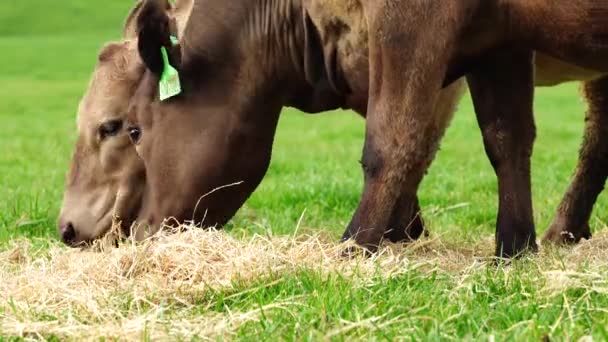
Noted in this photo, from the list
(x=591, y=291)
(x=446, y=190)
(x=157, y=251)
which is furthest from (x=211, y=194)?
(x=446, y=190)

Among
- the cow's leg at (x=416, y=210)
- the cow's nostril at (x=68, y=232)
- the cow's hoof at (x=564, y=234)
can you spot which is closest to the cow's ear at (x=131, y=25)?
the cow's nostril at (x=68, y=232)

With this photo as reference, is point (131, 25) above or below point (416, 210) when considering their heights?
above

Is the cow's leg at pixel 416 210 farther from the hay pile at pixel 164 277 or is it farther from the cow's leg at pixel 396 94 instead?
the cow's leg at pixel 396 94

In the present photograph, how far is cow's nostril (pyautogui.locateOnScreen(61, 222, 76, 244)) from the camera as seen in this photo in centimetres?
625

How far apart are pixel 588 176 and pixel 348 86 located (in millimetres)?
2149

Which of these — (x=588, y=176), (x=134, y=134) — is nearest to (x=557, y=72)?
(x=588, y=176)

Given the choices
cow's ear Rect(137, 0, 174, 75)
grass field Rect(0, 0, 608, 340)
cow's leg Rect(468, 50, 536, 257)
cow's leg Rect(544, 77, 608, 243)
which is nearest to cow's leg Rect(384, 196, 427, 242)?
grass field Rect(0, 0, 608, 340)

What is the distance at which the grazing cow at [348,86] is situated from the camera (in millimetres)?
4863

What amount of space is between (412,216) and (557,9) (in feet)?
6.98

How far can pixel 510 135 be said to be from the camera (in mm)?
5711

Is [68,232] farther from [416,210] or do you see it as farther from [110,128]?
[416,210]

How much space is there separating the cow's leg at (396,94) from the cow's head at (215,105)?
36.3 inches

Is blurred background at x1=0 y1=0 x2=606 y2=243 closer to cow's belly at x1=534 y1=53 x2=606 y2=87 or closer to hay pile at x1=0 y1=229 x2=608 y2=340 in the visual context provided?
hay pile at x1=0 y1=229 x2=608 y2=340

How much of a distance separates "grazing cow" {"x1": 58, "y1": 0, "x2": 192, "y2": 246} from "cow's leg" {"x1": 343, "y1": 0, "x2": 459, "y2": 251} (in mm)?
1496
